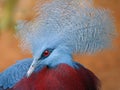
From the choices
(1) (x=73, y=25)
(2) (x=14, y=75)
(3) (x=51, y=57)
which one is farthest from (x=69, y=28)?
(2) (x=14, y=75)

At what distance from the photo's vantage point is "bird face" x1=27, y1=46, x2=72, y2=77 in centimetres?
189

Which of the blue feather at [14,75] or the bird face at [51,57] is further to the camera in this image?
the blue feather at [14,75]

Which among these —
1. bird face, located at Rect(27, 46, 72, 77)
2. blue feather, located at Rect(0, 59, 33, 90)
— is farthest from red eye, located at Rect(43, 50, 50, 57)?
blue feather, located at Rect(0, 59, 33, 90)

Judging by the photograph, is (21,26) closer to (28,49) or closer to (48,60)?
(28,49)

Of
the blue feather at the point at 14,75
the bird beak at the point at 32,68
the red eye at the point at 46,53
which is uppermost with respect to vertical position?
the red eye at the point at 46,53

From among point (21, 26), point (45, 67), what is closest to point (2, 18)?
point (21, 26)

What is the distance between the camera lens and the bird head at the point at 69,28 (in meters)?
1.95

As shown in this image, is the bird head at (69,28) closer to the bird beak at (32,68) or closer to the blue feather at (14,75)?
the bird beak at (32,68)

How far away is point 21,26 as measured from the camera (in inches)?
81.3

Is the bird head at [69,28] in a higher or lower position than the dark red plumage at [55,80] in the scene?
higher

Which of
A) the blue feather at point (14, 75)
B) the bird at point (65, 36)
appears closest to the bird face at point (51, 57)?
the bird at point (65, 36)

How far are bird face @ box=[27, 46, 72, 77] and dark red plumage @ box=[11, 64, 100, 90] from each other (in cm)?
3

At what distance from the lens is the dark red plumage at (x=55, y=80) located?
1.96 m

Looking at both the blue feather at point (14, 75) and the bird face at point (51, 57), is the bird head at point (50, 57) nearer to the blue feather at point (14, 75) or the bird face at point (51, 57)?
the bird face at point (51, 57)
